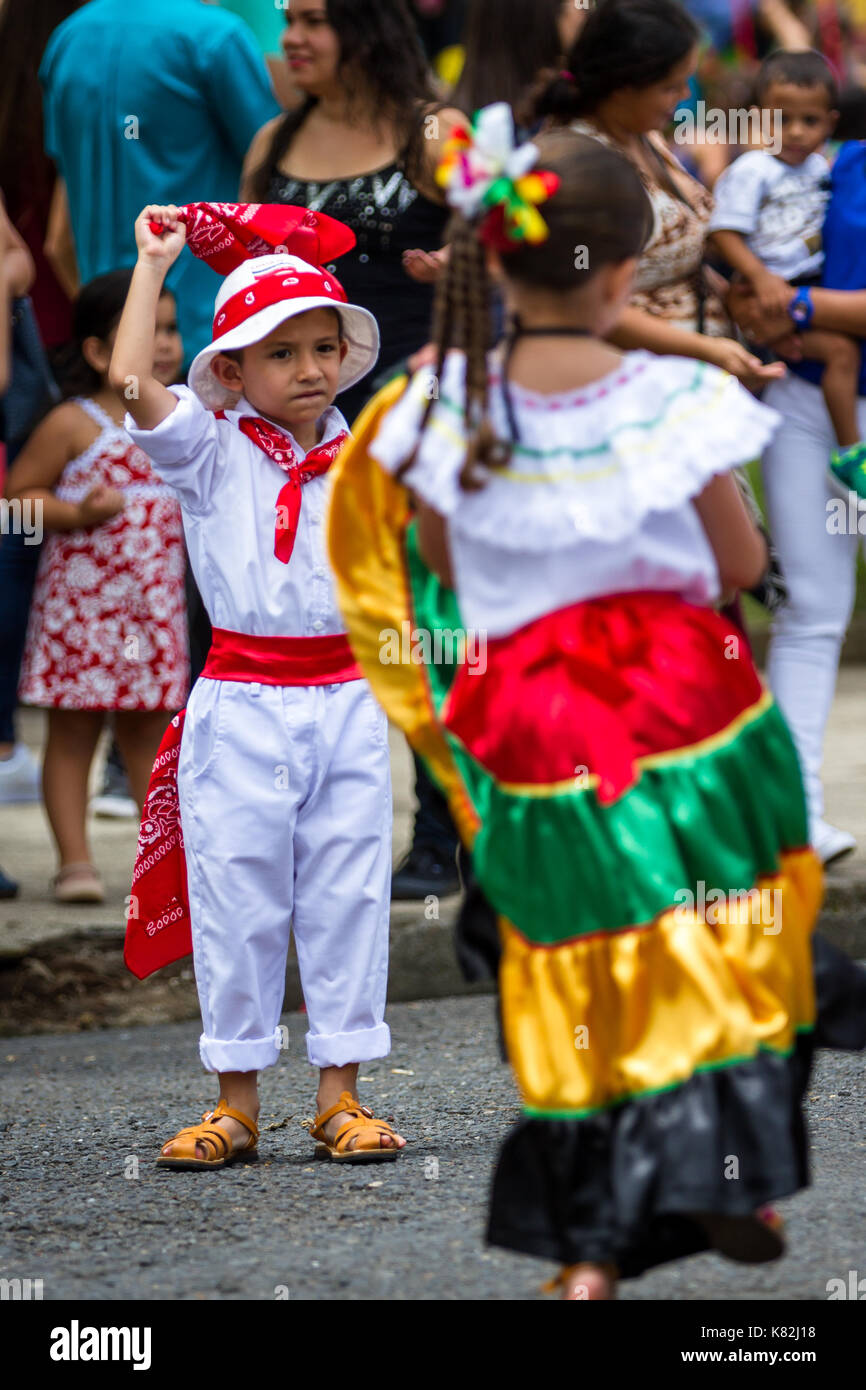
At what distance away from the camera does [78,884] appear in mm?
5270

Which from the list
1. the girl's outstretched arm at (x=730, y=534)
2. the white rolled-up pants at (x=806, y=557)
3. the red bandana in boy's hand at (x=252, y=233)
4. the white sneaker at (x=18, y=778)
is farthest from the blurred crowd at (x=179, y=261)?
the girl's outstretched arm at (x=730, y=534)

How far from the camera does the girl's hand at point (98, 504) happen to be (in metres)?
5.21

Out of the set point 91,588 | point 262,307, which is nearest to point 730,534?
point 262,307

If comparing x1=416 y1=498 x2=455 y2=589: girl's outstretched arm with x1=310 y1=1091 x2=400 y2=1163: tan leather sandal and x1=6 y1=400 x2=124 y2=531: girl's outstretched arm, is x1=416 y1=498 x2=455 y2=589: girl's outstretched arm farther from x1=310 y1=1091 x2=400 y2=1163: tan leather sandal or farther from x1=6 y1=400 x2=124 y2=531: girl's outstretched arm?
x1=6 y1=400 x2=124 y2=531: girl's outstretched arm

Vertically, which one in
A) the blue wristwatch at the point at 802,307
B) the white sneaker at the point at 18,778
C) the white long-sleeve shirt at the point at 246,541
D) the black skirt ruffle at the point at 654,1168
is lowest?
the white sneaker at the point at 18,778

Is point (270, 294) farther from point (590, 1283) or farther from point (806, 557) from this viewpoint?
point (806, 557)

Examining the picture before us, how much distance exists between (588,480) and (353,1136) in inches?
55.5

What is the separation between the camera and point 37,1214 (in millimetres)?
3312

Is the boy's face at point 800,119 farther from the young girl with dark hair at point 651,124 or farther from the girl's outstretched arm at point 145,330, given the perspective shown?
the girl's outstretched arm at point 145,330

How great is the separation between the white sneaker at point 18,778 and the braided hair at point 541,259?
4.22 metres
